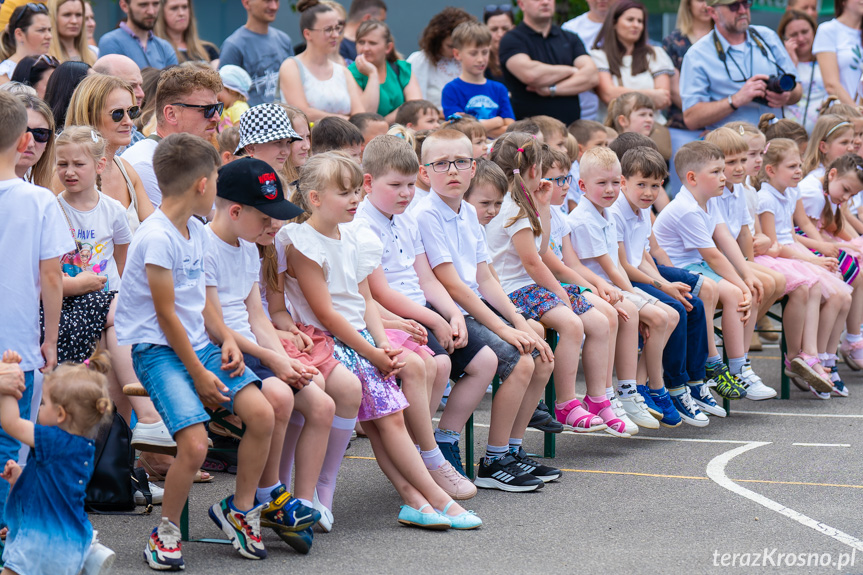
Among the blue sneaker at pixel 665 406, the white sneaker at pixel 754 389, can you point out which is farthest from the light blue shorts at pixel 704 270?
the blue sneaker at pixel 665 406

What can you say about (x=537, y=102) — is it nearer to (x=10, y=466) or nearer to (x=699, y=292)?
(x=699, y=292)

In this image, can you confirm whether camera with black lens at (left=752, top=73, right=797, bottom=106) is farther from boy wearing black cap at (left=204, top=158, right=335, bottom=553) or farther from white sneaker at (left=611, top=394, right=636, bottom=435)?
boy wearing black cap at (left=204, top=158, right=335, bottom=553)

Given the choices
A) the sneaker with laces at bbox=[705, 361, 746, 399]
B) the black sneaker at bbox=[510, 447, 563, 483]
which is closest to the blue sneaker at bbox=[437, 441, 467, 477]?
the black sneaker at bbox=[510, 447, 563, 483]

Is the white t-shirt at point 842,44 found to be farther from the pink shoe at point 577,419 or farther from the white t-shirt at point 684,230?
the pink shoe at point 577,419

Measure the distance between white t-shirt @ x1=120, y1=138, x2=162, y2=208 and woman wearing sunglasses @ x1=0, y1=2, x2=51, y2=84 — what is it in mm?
1810

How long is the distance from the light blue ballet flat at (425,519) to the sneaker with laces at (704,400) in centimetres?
260

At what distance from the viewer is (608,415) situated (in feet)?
19.1

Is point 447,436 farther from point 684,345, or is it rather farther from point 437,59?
point 437,59

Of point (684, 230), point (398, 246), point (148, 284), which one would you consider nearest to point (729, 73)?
point (684, 230)

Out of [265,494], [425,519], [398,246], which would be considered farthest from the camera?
[398,246]

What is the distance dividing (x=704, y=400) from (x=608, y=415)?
1.11 metres

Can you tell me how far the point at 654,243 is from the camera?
7.02 m

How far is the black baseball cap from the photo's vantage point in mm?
4145

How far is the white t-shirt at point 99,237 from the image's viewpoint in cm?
467
